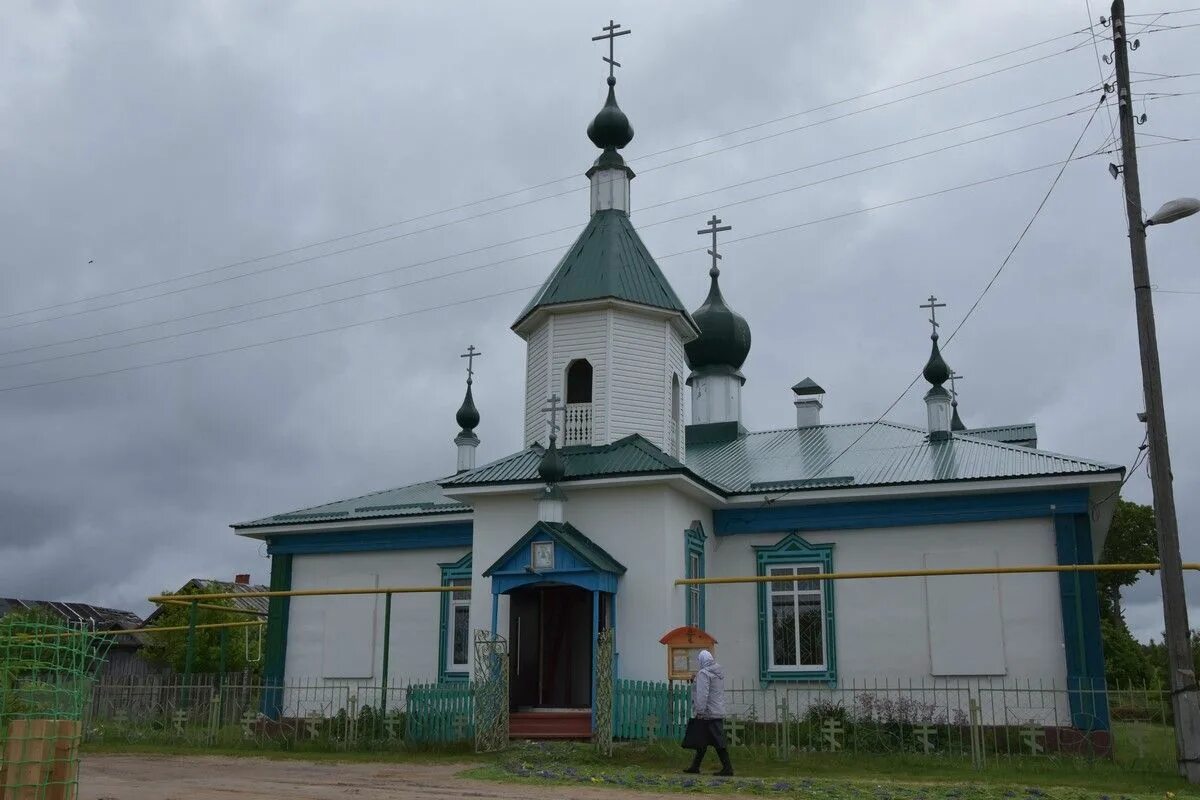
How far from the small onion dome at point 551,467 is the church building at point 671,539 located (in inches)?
1.4

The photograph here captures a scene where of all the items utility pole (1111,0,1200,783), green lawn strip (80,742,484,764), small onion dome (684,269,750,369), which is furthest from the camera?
small onion dome (684,269,750,369)

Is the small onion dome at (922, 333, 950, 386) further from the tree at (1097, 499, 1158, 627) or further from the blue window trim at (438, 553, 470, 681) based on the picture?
the tree at (1097, 499, 1158, 627)

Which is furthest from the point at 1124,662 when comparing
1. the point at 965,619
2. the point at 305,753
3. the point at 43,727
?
the point at 43,727

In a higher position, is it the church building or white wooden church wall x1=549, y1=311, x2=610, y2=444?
white wooden church wall x1=549, y1=311, x2=610, y2=444

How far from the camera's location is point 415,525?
2073 centimetres

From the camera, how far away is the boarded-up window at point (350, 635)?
20.6 metres

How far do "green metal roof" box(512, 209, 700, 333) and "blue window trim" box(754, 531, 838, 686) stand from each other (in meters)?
4.06

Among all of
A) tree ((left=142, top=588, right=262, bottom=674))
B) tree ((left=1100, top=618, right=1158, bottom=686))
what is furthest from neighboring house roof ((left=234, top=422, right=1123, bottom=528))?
tree ((left=1100, top=618, right=1158, bottom=686))

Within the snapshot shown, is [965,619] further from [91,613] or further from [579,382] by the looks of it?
[91,613]

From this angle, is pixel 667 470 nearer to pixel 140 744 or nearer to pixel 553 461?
pixel 553 461

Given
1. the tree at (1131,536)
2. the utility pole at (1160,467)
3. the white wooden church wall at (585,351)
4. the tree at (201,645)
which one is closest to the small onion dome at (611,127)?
the white wooden church wall at (585,351)

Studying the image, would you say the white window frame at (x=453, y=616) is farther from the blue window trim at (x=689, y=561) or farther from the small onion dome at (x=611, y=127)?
the small onion dome at (x=611, y=127)

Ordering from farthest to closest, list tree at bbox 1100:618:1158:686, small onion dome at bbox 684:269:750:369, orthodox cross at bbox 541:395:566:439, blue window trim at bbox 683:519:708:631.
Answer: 1. tree at bbox 1100:618:1158:686
2. small onion dome at bbox 684:269:750:369
3. orthodox cross at bbox 541:395:566:439
4. blue window trim at bbox 683:519:708:631

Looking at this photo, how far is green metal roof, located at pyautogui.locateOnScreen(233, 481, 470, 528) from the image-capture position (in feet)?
67.8
